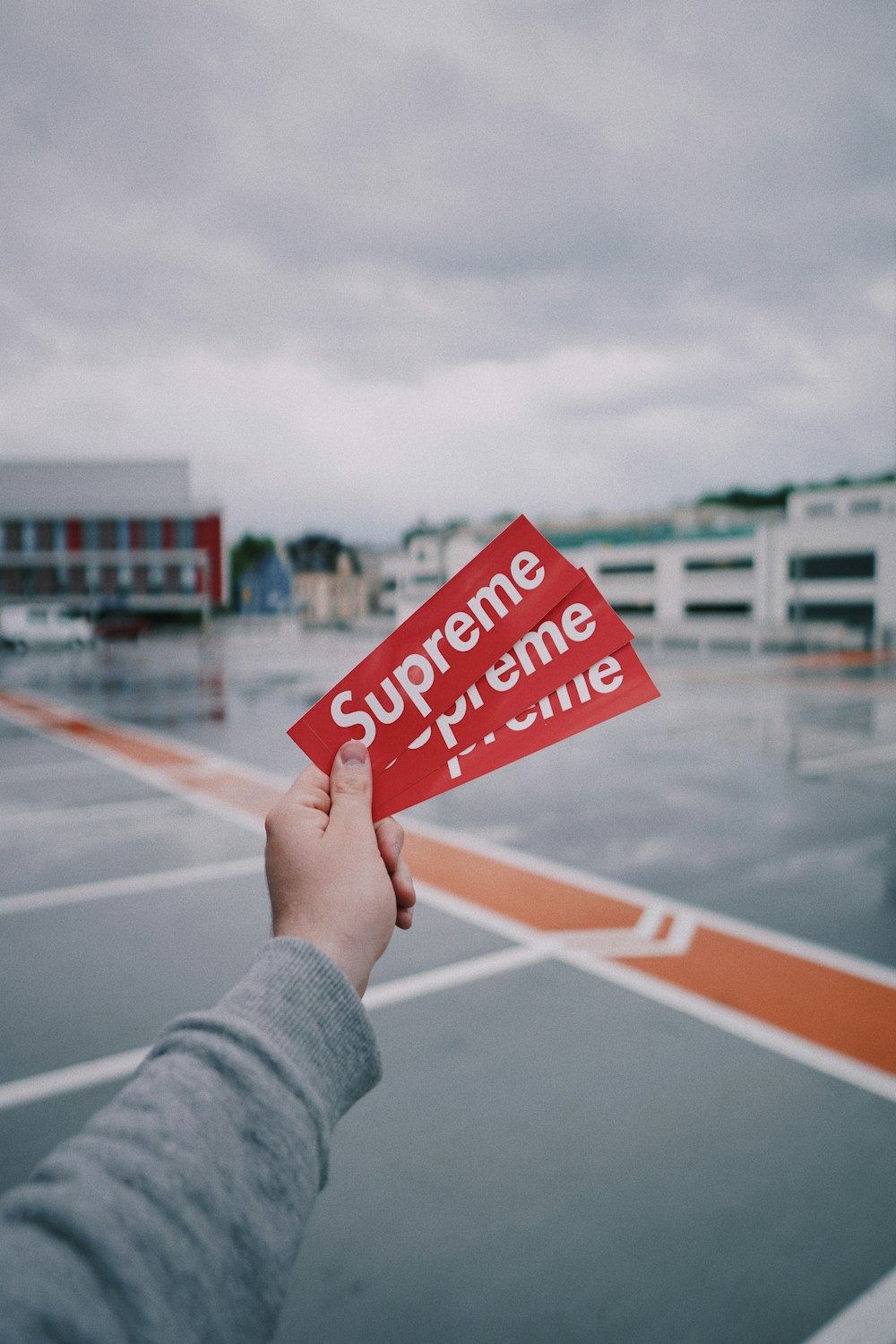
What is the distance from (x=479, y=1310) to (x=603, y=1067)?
4.36ft

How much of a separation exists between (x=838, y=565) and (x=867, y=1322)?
6146cm

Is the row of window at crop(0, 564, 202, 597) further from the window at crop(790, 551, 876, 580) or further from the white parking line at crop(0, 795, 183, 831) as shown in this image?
the white parking line at crop(0, 795, 183, 831)

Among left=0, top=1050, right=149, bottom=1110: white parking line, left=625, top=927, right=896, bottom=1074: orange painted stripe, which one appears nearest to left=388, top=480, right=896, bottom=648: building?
left=625, top=927, right=896, bottom=1074: orange painted stripe

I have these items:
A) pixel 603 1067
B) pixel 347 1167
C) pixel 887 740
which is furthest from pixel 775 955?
pixel 887 740

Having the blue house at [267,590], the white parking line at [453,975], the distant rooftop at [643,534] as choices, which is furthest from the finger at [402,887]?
the distant rooftop at [643,534]

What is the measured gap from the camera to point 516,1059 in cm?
356

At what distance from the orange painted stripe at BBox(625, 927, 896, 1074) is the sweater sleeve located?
130 inches

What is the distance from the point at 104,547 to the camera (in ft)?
189

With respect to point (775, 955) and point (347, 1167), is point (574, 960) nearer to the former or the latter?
point (775, 955)

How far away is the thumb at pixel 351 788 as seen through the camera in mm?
1423

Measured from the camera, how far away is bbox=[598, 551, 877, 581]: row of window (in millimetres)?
56031

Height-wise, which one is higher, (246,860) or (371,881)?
(371,881)

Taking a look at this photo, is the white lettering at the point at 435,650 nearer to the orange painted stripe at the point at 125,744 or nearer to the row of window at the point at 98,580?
the orange painted stripe at the point at 125,744

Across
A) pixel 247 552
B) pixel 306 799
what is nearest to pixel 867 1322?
pixel 306 799
